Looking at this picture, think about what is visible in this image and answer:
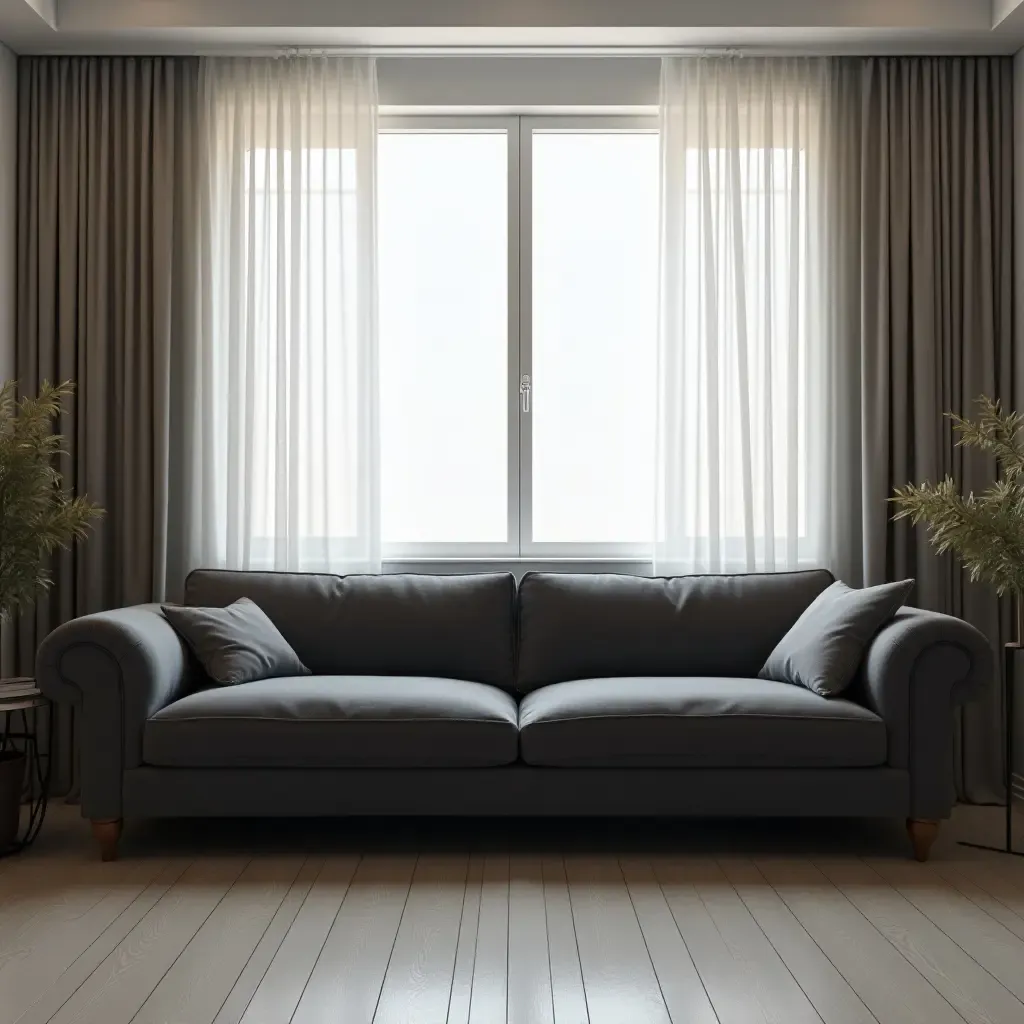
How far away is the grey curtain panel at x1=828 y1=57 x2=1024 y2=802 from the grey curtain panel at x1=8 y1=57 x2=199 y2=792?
2.61m

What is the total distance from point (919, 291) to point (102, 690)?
3.27m

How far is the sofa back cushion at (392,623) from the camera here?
400cm

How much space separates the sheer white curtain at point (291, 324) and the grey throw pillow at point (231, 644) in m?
0.60

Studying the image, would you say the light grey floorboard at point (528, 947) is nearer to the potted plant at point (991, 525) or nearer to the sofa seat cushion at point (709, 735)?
the sofa seat cushion at point (709, 735)

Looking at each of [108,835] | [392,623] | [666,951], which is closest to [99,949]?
[108,835]

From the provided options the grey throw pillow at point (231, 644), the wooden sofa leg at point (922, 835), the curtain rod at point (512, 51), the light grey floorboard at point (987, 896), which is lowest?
the light grey floorboard at point (987, 896)

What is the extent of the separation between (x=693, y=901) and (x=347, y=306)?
8.49 feet

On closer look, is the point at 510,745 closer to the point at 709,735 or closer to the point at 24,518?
the point at 709,735

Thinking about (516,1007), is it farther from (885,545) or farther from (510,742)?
(885,545)

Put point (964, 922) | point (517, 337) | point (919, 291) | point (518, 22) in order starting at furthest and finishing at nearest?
point (517, 337)
point (919, 291)
point (518, 22)
point (964, 922)

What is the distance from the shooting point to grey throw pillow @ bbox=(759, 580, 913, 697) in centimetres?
351

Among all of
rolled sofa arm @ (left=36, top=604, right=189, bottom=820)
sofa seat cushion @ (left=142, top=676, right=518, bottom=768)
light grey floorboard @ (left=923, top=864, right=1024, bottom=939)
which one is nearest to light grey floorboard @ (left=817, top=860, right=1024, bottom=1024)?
light grey floorboard @ (left=923, top=864, right=1024, bottom=939)

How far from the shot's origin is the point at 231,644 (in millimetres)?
3689

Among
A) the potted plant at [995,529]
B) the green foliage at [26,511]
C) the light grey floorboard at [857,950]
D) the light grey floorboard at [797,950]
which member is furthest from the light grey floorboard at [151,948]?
the potted plant at [995,529]
